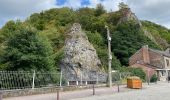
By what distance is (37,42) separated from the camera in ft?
105

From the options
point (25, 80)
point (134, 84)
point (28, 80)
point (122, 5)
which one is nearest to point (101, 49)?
point (134, 84)

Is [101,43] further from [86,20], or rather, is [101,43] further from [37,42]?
[37,42]

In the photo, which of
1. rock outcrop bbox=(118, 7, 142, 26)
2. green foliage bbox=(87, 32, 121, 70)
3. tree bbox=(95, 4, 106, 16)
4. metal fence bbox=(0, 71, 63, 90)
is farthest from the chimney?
metal fence bbox=(0, 71, 63, 90)

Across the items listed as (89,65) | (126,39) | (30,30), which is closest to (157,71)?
(126,39)

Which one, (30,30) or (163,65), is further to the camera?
(163,65)

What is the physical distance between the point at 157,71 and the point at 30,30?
4154cm

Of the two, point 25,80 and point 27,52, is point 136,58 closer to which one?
point 27,52

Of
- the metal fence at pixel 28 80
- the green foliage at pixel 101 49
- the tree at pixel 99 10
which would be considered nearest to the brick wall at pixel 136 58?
the green foliage at pixel 101 49

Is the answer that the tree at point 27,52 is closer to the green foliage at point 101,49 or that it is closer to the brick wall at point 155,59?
the green foliage at point 101,49

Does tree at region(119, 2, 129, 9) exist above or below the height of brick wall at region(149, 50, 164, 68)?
above

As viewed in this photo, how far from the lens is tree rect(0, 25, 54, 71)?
101 ft

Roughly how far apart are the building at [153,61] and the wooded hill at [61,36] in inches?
113

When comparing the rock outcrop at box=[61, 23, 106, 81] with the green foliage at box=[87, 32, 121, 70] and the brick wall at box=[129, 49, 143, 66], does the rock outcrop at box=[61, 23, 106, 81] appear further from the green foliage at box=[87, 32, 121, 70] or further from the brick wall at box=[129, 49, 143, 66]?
the brick wall at box=[129, 49, 143, 66]

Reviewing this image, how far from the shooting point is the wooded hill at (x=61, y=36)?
31.2m
